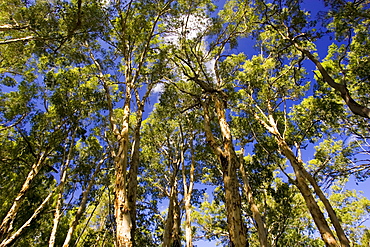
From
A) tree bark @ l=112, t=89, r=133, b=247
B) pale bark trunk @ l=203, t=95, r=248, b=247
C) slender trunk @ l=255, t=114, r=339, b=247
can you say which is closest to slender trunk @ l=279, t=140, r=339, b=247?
slender trunk @ l=255, t=114, r=339, b=247

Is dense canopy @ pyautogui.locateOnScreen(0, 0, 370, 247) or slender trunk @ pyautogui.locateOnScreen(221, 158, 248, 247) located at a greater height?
dense canopy @ pyautogui.locateOnScreen(0, 0, 370, 247)

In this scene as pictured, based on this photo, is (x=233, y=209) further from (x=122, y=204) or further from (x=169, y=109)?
(x=169, y=109)

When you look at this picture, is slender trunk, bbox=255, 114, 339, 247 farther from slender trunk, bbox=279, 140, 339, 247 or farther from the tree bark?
the tree bark

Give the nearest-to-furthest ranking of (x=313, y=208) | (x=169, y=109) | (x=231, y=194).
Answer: (x=231, y=194) → (x=313, y=208) → (x=169, y=109)

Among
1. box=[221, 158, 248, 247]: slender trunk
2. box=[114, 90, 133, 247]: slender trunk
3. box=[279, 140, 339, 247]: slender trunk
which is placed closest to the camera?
box=[114, 90, 133, 247]: slender trunk

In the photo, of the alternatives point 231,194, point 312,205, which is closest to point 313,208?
point 312,205

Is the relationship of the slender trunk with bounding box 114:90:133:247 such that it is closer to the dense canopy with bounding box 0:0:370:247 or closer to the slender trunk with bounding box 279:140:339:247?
the dense canopy with bounding box 0:0:370:247

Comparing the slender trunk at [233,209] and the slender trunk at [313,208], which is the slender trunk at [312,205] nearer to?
the slender trunk at [313,208]

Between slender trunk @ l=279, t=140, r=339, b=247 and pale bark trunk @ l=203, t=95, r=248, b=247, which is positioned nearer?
pale bark trunk @ l=203, t=95, r=248, b=247

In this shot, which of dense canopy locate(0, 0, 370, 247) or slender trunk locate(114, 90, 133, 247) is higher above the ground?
dense canopy locate(0, 0, 370, 247)

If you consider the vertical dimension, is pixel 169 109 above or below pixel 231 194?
above

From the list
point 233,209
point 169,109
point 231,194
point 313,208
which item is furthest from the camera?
point 169,109

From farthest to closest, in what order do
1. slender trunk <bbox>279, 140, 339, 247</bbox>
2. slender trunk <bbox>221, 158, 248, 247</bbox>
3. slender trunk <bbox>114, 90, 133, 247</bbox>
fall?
slender trunk <bbox>279, 140, 339, 247</bbox> → slender trunk <bbox>221, 158, 248, 247</bbox> → slender trunk <bbox>114, 90, 133, 247</bbox>

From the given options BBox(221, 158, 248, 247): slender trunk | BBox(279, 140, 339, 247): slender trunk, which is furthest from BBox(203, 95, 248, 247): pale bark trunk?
BBox(279, 140, 339, 247): slender trunk
